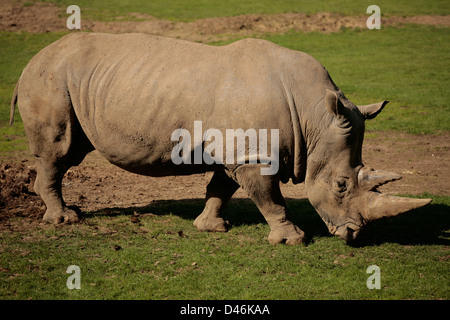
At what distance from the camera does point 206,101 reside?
23.0ft

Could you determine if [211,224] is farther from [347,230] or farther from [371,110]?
[371,110]

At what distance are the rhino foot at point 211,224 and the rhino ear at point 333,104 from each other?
2.23 m

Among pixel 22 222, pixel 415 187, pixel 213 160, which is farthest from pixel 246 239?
pixel 415 187

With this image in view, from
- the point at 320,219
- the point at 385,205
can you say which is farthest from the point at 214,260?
the point at 320,219

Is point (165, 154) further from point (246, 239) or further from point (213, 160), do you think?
point (246, 239)

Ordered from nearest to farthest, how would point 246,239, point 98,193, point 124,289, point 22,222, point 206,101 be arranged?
point 124,289 → point 206,101 → point 246,239 → point 22,222 → point 98,193

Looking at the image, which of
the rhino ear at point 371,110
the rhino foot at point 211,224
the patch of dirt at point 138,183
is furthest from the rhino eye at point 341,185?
the patch of dirt at point 138,183

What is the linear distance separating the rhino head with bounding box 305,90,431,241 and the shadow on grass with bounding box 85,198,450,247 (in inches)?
11.1

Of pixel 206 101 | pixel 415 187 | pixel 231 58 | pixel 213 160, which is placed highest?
pixel 231 58

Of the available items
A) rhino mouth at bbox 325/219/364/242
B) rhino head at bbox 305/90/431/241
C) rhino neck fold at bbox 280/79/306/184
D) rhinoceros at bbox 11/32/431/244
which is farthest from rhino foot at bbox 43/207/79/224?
rhino mouth at bbox 325/219/364/242

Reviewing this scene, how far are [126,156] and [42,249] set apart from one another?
156 cm

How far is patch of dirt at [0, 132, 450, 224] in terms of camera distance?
29.5 feet

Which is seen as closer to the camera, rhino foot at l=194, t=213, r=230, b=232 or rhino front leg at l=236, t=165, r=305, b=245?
rhino front leg at l=236, t=165, r=305, b=245

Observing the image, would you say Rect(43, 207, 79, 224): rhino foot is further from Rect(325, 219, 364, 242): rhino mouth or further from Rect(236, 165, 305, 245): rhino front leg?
Rect(325, 219, 364, 242): rhino mouth
